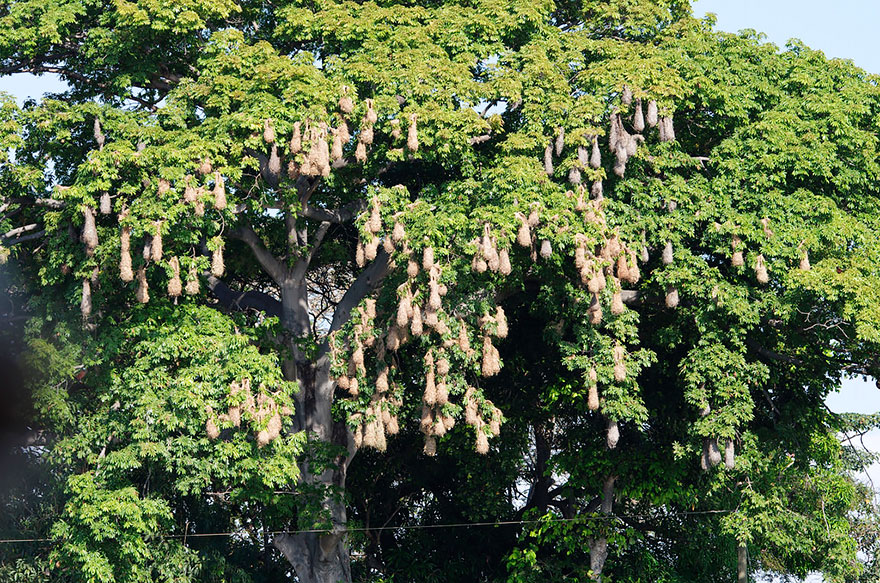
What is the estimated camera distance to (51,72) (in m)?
22.6

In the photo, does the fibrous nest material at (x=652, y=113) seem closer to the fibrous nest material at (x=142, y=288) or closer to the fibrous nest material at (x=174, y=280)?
the fibrous nest material at (x=174, y=280)

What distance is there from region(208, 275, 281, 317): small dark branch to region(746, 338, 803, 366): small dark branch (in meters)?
8.73

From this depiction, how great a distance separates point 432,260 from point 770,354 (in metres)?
6.76

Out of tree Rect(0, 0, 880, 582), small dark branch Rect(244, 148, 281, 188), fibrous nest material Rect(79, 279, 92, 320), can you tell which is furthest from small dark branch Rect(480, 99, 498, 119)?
fibrous nest material Rect(79, 279, 92, 320)

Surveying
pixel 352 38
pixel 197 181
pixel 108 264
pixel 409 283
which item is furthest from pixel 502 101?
pixel 108 264

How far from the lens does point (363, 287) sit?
22.4 metres

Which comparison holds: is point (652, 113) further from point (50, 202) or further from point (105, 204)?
point (50, 202)

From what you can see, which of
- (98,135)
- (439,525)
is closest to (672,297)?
(439,525)

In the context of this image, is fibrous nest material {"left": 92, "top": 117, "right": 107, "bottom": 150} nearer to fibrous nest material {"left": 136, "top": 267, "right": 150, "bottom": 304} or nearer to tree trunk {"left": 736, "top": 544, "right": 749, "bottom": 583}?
fibrous nest material {"left": 136, "top": 267, "right": 150, "bottom": 304}

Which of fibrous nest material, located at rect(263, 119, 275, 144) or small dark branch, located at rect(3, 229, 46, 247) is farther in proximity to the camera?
small dark branch, located at rect(3, 229, 46, 247)

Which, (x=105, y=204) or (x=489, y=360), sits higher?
(x=105, y=204)

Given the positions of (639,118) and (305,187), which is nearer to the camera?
(639,118)

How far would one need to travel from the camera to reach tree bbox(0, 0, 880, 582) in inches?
754

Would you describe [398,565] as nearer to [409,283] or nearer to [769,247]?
[409,283]
